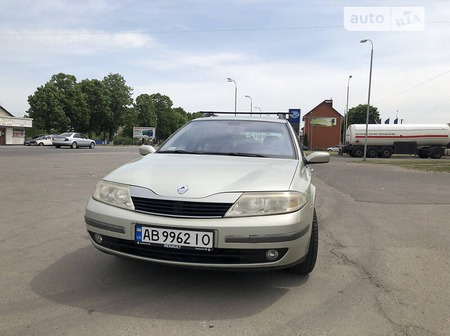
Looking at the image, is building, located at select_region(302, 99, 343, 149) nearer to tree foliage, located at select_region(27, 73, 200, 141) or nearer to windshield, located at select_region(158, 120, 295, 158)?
tree foliage, located at select_region(27, 73, 200, 141)

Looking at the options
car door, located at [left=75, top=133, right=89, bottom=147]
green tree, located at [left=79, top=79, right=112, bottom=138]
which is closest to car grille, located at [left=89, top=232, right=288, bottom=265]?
car door, located at [left=75, top=133, right=89, bottom=147]

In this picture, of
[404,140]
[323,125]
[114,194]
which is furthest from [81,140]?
[323,125]

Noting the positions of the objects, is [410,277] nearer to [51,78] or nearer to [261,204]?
[261,204]

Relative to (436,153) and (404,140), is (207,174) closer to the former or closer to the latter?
(404,140)

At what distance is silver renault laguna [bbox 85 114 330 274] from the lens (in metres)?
2.83

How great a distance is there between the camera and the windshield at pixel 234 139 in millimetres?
4113

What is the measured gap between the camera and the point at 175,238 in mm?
2859

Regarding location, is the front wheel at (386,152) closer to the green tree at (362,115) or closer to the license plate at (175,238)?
the license plate at (175,238)

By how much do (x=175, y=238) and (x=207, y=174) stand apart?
621 millimetres

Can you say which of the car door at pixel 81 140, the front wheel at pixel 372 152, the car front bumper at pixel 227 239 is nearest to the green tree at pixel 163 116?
the car door at pixel 81 140

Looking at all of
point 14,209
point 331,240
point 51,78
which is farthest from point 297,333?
point 51,78

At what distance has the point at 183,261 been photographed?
292cm

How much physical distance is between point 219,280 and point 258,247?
82cm

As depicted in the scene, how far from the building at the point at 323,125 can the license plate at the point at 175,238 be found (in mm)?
63896
